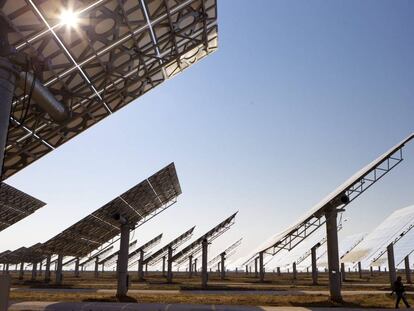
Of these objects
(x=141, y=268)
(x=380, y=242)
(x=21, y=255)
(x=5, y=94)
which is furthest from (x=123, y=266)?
(x=21, y=255)

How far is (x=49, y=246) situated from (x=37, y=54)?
1468 inches

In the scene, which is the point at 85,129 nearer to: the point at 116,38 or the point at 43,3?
the point at 116,38

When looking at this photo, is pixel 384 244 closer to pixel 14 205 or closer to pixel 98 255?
pixel 14 205

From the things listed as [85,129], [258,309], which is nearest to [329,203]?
[258,309]

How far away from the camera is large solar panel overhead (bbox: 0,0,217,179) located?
36.8 ft

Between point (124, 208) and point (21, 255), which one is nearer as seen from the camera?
point (124, 208)

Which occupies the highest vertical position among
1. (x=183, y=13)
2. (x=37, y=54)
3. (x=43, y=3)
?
(x=183, y=13)

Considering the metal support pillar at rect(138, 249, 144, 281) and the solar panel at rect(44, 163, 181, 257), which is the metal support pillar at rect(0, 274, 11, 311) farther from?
the metal support pillar at rect(138, 249, 144, 281)

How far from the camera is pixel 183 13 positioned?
15.7 metres

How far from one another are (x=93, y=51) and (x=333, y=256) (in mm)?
18706

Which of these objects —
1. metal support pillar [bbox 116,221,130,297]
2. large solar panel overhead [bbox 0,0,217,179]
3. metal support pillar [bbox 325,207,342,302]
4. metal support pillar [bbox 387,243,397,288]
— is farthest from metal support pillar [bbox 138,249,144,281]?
large solar panel overhead [bbox 0,0,217,179]

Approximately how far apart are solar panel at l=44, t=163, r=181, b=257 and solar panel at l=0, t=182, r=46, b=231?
3722 millimetres

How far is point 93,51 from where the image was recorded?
13445 mm

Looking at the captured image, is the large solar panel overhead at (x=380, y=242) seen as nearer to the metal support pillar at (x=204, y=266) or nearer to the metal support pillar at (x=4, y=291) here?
the metal support pillar at (x=204, y=266)
